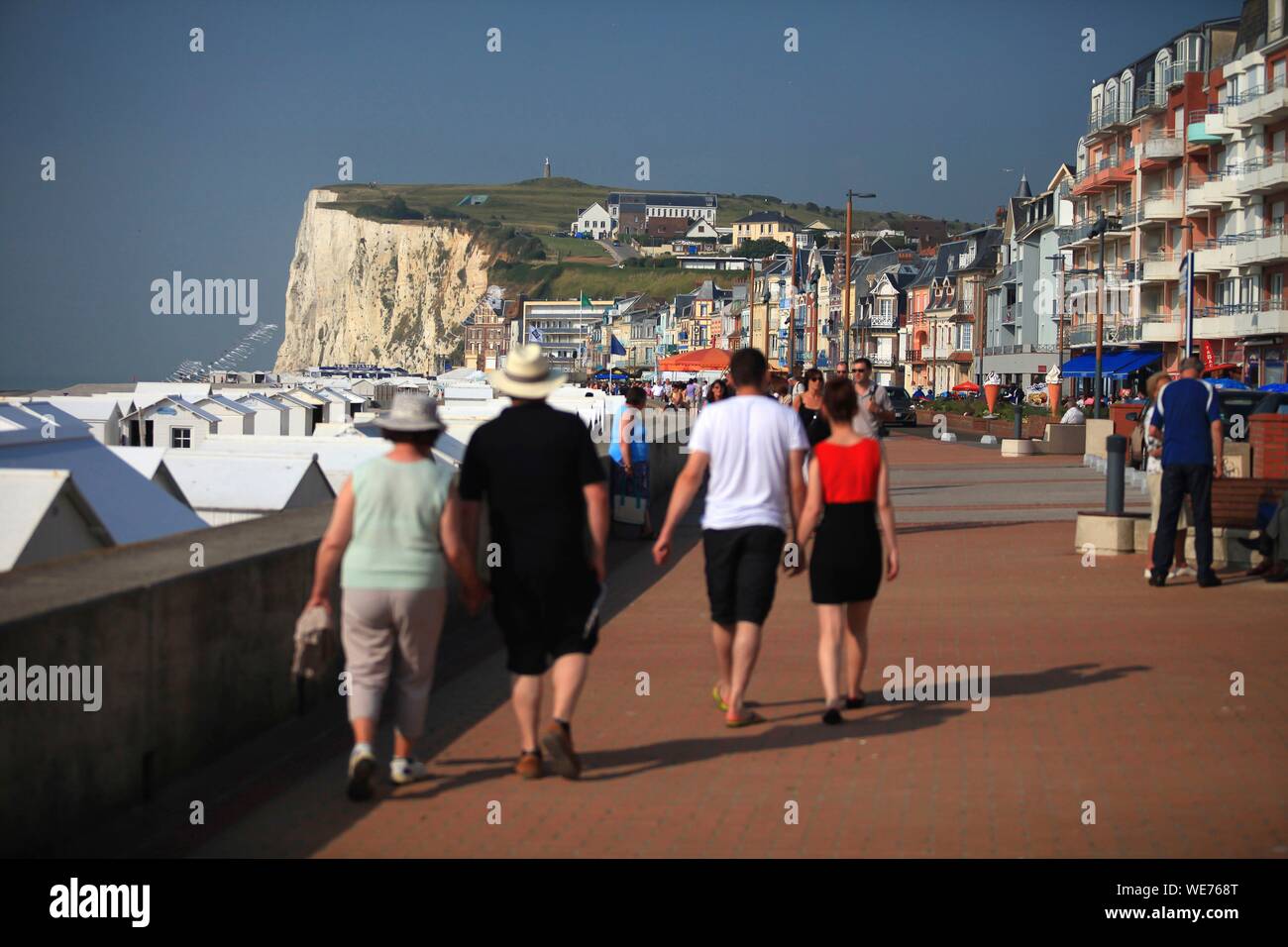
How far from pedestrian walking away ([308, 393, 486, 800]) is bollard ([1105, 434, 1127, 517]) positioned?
914cm

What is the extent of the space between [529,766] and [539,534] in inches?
39.2

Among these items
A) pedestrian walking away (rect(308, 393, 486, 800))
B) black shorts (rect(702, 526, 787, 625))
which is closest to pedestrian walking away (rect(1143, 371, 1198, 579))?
black shorts (rect(702, 526, 787, 625))

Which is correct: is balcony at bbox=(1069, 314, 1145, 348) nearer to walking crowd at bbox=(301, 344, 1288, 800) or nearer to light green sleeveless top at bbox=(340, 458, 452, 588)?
walking crowd at bbox=(301, 344, 1288, 800)

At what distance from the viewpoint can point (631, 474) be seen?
16922 mm

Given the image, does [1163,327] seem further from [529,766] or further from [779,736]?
[529,766]

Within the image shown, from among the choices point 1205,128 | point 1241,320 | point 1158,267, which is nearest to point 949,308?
point 1158,267

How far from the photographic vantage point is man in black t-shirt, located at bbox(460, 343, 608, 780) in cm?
632

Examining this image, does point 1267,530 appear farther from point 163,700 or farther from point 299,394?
point 299,394

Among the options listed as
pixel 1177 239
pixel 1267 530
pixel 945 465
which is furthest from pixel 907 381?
pixel 1267 530

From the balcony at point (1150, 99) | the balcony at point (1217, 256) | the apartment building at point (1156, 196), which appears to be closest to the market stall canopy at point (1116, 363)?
the apartment building at point (1156, 196)

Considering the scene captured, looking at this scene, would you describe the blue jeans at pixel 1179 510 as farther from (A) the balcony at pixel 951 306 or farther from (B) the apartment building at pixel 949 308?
(A) the balcony at pixel 951 306
